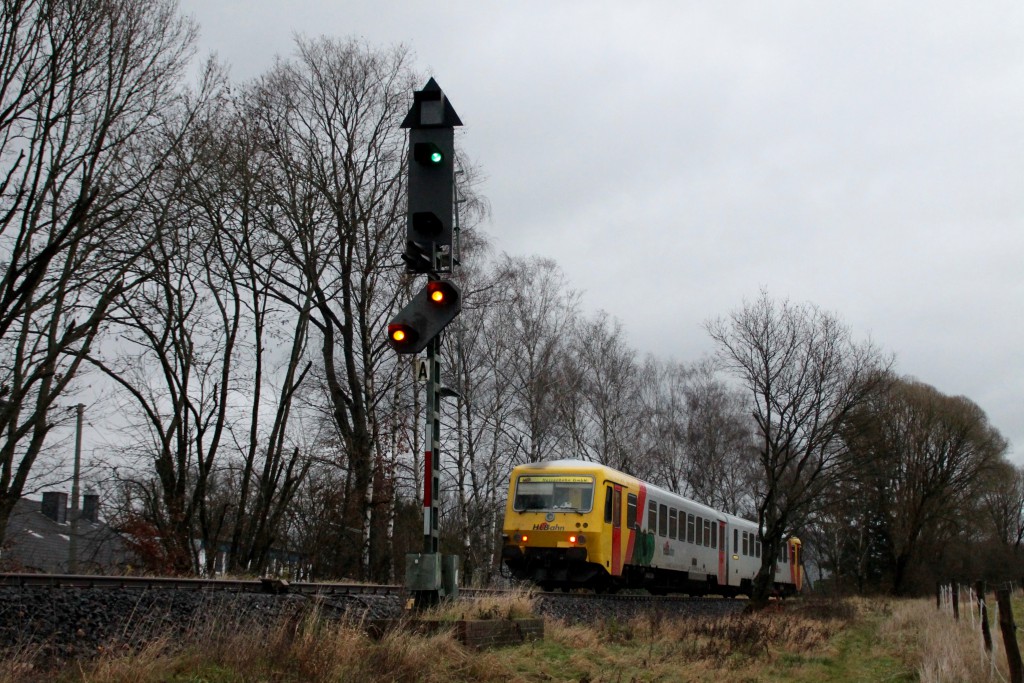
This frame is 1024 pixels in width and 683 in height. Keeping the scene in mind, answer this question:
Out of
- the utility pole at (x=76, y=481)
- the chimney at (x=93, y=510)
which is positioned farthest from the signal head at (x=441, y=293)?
the chimney at (x=93, y=510)

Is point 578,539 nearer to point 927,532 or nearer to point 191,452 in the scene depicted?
point 191,452

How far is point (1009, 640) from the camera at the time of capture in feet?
25.8

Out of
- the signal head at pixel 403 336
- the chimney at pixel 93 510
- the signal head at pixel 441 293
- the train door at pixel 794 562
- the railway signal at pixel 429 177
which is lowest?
the train door at pixel 794 562

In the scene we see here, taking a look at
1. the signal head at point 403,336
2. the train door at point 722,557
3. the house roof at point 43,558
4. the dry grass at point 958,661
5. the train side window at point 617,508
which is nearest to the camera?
the dry grass at point 958,661

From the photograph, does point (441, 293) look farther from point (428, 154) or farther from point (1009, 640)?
point (1009, 640)

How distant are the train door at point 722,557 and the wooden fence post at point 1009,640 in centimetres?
2166

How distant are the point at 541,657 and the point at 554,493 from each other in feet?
36.0

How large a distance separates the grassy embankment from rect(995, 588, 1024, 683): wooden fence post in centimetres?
96

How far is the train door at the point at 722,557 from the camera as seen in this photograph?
29953 millimetres

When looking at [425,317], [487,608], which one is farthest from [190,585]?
[425,317]

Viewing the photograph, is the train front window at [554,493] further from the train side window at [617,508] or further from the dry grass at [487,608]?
the dry grass at [487,608]

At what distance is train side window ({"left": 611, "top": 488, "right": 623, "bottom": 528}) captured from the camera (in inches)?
816

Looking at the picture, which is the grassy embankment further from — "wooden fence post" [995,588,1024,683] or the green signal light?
the green signal light

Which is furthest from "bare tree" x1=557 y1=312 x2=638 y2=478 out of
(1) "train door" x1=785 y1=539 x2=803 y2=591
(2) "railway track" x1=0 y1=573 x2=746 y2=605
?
(2) "railway track" x1=0 y1=573 x2=746 y2=605
